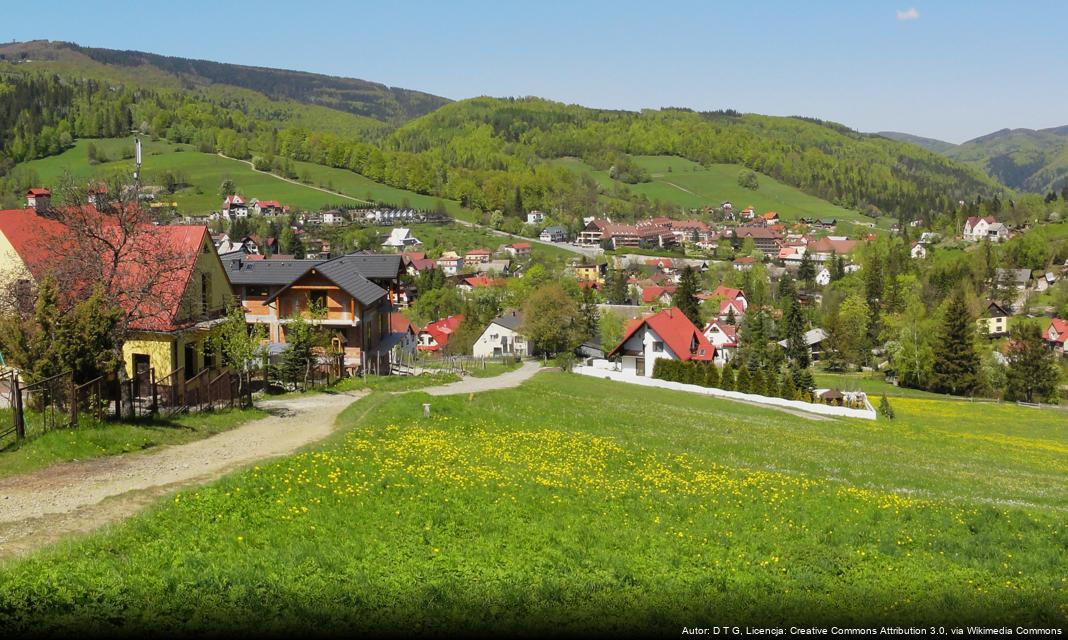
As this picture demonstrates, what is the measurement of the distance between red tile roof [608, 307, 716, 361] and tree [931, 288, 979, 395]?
32534mm

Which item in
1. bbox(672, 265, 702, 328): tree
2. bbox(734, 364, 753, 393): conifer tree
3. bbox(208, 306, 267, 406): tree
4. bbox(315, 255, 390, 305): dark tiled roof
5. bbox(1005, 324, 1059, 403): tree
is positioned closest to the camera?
bbox(208, 306, 267, 406): tree

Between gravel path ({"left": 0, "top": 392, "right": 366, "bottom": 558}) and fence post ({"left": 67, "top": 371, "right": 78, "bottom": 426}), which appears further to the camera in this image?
fence post ({"left": 67, "top": 371, "right": 78, "bottom": 426})

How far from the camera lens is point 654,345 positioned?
73.1m

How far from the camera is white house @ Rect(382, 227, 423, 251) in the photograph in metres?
185

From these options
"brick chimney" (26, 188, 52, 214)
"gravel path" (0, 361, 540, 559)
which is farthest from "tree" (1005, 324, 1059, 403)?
"brick chimney" (26, 188, 52, 214)

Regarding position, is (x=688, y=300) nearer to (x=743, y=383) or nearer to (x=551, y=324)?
(x=551, y=324)

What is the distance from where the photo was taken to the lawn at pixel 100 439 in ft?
60.0

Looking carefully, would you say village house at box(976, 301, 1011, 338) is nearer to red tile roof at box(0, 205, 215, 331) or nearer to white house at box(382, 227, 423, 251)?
white house at box(382, 227, 423, 251)

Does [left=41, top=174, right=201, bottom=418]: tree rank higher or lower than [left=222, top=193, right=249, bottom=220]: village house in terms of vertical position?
lower

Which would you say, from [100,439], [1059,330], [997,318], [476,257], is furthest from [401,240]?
[100,439]

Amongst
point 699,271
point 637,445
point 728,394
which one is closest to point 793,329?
point 728,394

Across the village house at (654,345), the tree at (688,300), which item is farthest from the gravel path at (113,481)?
the tree at (688,300)

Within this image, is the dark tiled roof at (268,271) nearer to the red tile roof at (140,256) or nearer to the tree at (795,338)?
the red tile roof at (140,256)

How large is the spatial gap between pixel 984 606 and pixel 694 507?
6267mm
